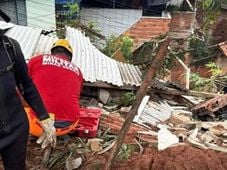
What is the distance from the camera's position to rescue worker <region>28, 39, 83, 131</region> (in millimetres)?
4215

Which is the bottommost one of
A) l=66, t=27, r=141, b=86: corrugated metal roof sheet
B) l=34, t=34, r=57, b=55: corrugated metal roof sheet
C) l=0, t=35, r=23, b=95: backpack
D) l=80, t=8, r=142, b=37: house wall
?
l=80, t=8, r=142, b=37: house wall

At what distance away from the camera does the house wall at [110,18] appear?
15664 mm

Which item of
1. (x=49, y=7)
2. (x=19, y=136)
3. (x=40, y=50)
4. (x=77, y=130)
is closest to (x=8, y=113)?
(x=19, y=136)

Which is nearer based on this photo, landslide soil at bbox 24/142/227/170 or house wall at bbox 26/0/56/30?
landslide soil at bbox 24/142/227/170

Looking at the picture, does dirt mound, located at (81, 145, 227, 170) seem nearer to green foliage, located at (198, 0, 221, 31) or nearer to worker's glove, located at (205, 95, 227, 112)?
worker's glove, located at (205, 95, 227, 112)

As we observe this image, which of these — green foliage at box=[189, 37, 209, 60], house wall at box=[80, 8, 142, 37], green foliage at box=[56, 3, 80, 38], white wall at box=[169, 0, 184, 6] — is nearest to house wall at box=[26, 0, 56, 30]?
green foliage at box=[56, 3, 80, 38]

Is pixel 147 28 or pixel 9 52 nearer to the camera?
pixel 9 52

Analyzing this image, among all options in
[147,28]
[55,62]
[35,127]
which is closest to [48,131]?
[35,127]

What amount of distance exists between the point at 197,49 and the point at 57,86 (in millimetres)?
13356

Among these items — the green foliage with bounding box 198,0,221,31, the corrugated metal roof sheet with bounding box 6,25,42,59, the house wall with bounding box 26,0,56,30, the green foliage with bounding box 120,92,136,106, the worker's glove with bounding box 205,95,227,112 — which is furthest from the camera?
the green foliage with bounding box 198,0,221,31

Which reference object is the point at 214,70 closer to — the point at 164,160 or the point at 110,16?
the point at 110,16

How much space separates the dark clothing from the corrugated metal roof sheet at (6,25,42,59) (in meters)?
3.24

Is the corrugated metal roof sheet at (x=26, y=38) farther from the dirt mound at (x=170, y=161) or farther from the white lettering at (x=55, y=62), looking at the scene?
the dirt mound at (x=170, y=161)

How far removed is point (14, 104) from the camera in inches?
110
